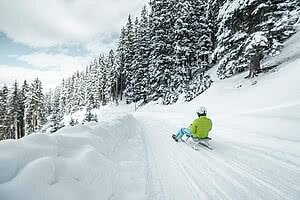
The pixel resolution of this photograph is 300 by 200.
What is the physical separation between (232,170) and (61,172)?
3.00 m

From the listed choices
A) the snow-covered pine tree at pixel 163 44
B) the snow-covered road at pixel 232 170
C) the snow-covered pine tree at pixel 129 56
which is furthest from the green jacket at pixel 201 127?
the snow-covered pine tree at pixel 129 56

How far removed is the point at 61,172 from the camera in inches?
66.7

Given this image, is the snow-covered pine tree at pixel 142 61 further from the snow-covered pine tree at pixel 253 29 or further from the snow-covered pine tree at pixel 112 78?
the snow-covered pine tree at pixel 253 29

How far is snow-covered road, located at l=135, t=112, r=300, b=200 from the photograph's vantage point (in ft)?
6.94

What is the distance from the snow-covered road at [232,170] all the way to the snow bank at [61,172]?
0.66 metres

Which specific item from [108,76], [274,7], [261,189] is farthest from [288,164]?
[108,76]

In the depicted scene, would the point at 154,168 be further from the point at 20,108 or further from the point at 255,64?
the point at 20,108

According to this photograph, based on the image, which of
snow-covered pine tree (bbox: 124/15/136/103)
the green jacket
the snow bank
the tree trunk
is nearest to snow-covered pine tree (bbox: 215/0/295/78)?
the tree trunk

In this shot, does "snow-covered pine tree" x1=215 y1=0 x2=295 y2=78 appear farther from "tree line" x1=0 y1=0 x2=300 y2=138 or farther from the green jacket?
the green jacket

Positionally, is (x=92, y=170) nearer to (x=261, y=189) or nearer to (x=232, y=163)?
(x=261, y=189)

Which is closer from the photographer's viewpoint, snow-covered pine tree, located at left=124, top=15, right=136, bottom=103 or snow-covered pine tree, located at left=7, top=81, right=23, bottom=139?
snow-covered pine tree, located at left=7, top=81, right=23, bottom=139

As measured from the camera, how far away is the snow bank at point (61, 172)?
130 cm

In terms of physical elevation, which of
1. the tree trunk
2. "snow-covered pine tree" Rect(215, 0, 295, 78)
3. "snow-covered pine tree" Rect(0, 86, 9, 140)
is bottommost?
"snow-covered pine tree" Rect(0, 86, 9, 140)

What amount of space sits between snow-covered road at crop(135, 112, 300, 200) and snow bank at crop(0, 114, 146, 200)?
66cm
